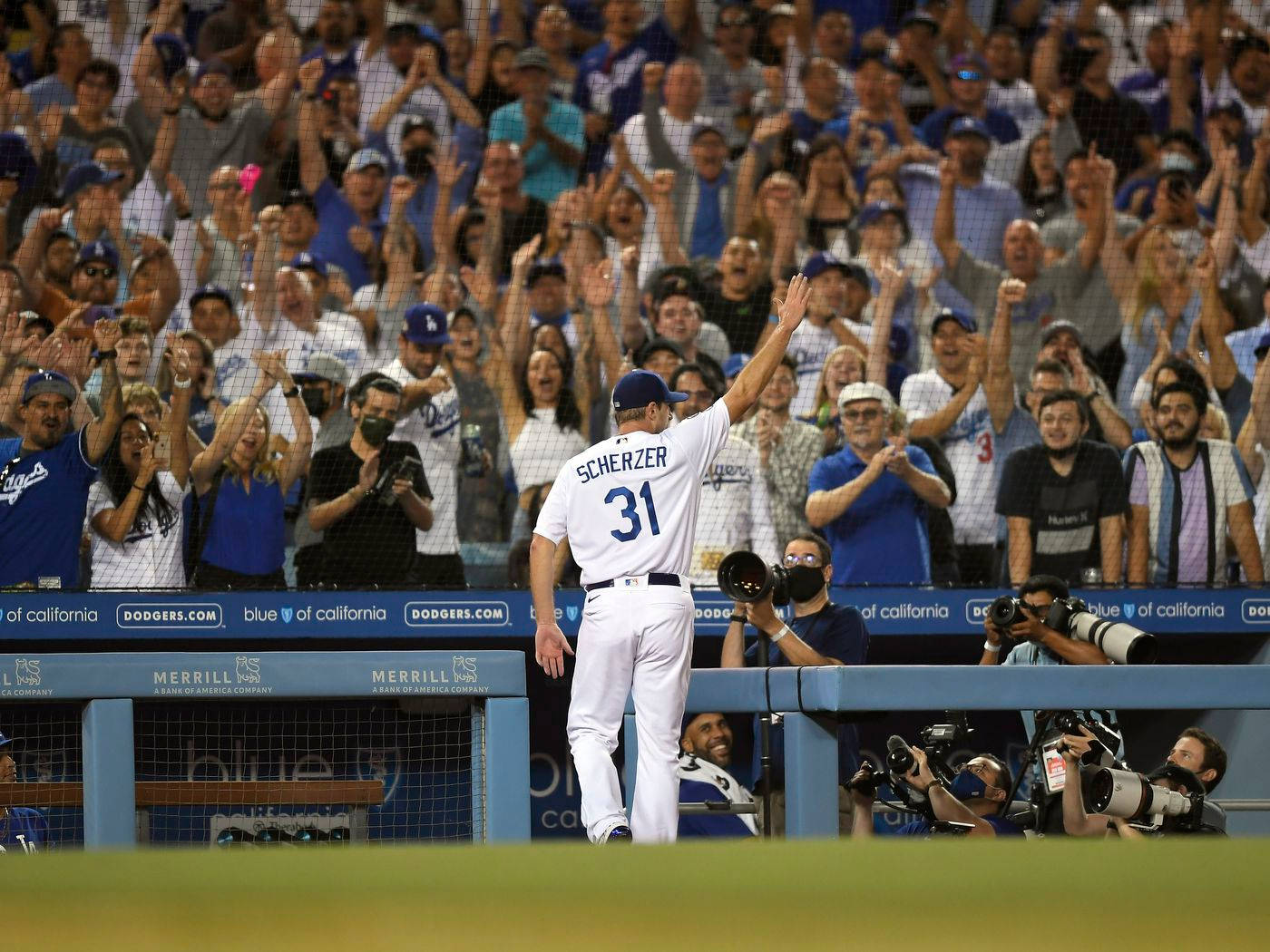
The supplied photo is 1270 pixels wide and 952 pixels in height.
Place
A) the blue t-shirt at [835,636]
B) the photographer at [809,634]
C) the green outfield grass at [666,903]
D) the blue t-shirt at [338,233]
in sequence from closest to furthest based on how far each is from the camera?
the green outfield grass at [666,903], the photographer at [809,634], the blue t-shirt at [835,636], the blue t-shirt at [338,233]

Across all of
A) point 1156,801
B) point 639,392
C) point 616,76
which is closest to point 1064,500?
point 1156,801

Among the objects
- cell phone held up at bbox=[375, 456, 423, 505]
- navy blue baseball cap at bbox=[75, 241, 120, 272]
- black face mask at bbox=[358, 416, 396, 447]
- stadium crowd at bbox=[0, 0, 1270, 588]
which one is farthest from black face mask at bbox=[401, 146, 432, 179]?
cell phone held up at bbox=[375, 456, 423, 505]

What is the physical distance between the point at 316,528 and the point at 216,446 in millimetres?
611

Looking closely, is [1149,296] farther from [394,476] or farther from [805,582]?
[394,476]

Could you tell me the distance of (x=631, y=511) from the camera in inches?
203

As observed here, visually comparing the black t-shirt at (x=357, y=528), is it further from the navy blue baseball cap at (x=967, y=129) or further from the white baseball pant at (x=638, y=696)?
the navy blue baseball cap at (x=967, y=129)

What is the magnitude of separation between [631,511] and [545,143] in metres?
5.31

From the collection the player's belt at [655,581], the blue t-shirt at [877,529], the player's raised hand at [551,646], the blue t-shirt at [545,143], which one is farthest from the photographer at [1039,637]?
the blue t-shirt at [545,143]

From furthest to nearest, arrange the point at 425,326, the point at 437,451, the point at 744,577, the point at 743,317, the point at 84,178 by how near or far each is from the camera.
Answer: the point at 84,178
the point at 743,317
the point at 425,326
the point at 437,451
the point at 744,577

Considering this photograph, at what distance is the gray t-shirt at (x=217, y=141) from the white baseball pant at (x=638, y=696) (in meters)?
5.38

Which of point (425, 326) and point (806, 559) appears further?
point (425, 326)

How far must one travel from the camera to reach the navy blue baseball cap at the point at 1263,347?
8812 millimetres

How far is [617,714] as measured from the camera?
16.9 feet

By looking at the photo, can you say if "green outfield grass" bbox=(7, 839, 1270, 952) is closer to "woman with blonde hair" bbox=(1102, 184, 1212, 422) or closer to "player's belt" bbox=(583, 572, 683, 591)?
"player's belt" bbox=(583, 572, 683, 591)
